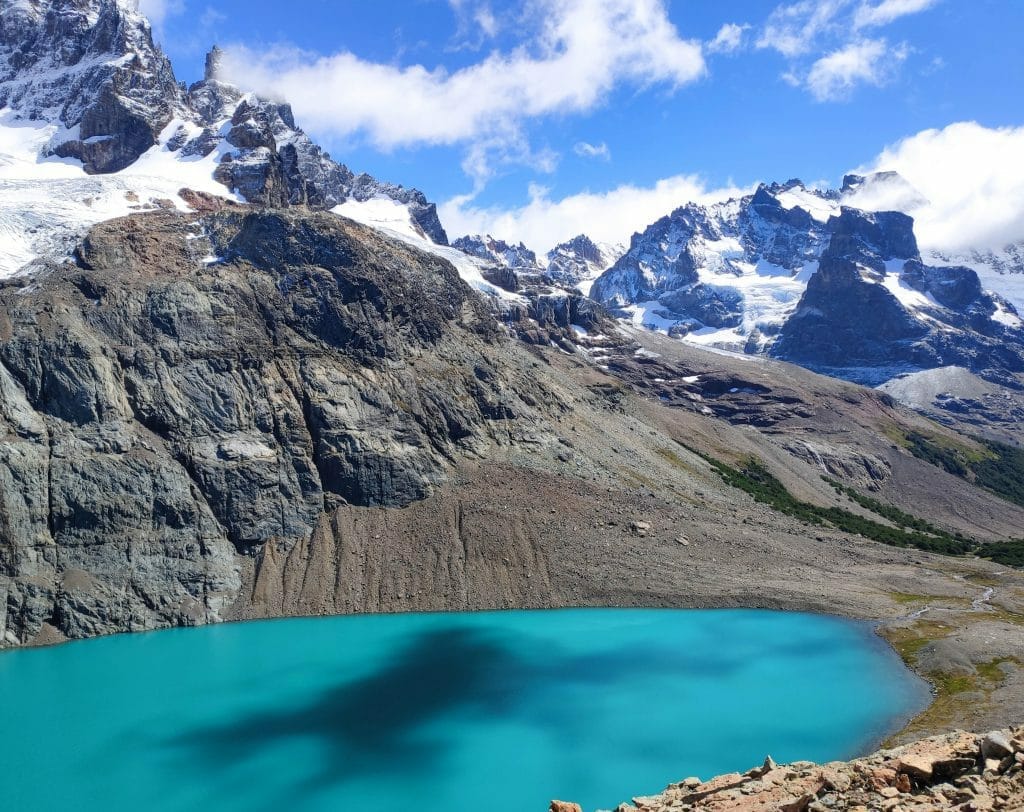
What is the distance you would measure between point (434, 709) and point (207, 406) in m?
61.9

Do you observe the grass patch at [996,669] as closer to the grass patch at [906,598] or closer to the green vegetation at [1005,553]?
the grass patch at [906,598]

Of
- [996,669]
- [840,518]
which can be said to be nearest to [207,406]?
[996,669]

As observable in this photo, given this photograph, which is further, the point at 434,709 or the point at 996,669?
the point at 996,669

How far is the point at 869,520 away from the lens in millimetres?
143500

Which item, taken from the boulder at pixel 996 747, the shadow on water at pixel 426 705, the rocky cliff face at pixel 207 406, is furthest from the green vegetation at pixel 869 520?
the boulder at pixel 996 747

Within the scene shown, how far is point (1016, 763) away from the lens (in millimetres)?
21484

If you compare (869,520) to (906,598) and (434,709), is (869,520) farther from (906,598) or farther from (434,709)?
(434,709)

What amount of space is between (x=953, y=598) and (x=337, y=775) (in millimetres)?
77371

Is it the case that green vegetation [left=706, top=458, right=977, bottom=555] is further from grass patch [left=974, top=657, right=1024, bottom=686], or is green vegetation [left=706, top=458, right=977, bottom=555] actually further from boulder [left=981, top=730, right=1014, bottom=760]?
boulder [left=981, top=730, right=1014, bottom=760]

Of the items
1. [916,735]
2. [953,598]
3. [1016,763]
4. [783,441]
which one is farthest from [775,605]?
[783,441]

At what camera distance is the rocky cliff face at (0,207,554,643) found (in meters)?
85.1

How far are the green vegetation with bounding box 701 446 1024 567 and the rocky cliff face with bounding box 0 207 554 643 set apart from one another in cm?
4121

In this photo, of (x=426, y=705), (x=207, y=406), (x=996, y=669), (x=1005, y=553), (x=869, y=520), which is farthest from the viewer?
(x=869, y=520)

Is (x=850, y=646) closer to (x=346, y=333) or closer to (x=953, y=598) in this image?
(x=953, y=598)
